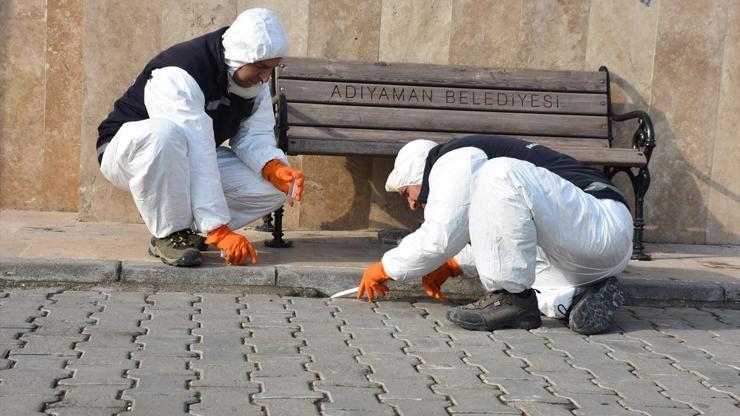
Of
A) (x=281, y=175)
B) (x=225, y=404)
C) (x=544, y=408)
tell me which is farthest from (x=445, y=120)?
(x=225, y=404)

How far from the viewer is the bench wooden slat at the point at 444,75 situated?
668 centimetres

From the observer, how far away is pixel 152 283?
538cm

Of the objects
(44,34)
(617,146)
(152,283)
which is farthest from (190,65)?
(617,146)

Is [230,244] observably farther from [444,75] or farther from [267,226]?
[444,75]

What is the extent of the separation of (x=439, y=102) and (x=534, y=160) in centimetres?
179

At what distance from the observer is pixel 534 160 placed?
5.07 metres

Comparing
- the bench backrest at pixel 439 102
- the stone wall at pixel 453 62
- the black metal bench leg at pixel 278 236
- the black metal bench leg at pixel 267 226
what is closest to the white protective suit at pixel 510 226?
the black metal bench leg at pixel 278 236

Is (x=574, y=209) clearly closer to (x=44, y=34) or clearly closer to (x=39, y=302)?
(x=39, y=302)

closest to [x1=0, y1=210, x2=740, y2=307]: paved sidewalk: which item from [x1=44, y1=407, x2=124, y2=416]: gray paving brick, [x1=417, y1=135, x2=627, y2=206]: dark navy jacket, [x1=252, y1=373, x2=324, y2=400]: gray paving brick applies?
[x1=417, y1=135, x2=627, y2=206]: dark navy jacket

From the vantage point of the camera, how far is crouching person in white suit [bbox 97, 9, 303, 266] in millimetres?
5402

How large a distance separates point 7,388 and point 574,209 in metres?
2.41

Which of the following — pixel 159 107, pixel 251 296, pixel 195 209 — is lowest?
pixel 251 296

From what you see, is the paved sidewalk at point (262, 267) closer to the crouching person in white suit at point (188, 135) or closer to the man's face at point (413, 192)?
the crouching person in white suit at point (188, 135)

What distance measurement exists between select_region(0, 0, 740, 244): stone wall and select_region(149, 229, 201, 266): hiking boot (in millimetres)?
1436
